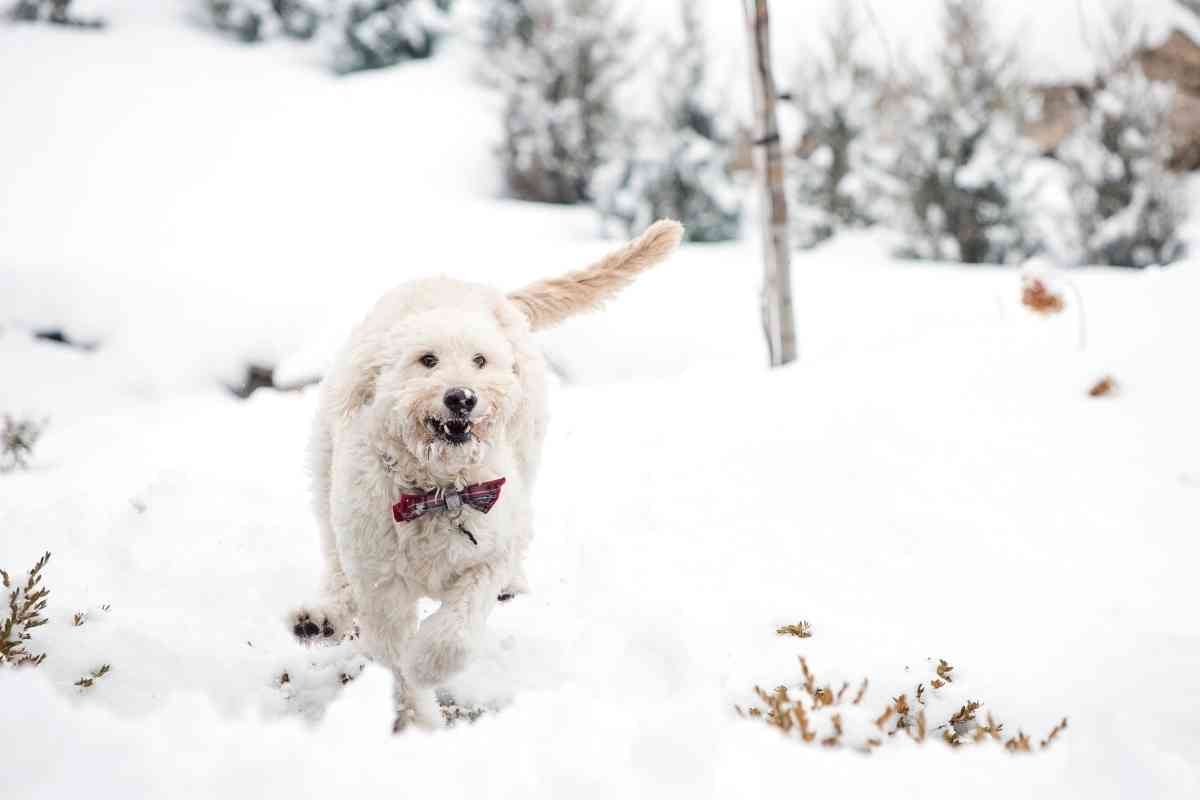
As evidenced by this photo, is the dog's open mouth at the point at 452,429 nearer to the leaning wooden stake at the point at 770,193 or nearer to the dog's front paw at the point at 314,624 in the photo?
the dog's front paw at the point at 314,624

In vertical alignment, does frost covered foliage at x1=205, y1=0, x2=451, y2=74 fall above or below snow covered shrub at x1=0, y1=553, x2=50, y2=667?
above

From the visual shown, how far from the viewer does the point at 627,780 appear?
63.2 inches

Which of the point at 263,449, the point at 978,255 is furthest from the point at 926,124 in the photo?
the point at 263,449

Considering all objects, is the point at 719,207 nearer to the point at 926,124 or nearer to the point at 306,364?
the point at 926,124

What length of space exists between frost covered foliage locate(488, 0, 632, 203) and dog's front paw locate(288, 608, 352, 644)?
456 inches

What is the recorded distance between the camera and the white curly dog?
8.73 ft

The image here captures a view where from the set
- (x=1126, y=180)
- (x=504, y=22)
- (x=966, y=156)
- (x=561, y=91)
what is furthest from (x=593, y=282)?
(x=1126, y=180)

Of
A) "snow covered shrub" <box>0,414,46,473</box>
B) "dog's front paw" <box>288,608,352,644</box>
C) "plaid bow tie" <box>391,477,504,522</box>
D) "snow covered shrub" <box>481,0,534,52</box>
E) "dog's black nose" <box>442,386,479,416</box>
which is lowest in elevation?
"snow covered shrub" <box>0,414,46,473</box>

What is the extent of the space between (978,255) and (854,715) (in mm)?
12920

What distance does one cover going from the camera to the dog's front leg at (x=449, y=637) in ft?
8.43

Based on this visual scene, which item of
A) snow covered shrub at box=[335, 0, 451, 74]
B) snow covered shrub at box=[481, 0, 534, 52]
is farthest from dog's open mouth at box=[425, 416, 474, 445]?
snow covered shrub at box=[335, 0, 451, 74]

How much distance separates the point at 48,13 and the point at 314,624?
2028 cm

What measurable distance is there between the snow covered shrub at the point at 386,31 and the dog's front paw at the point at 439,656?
17.8 metres

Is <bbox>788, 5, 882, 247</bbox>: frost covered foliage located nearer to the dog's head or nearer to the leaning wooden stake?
the leaning wooden stake
